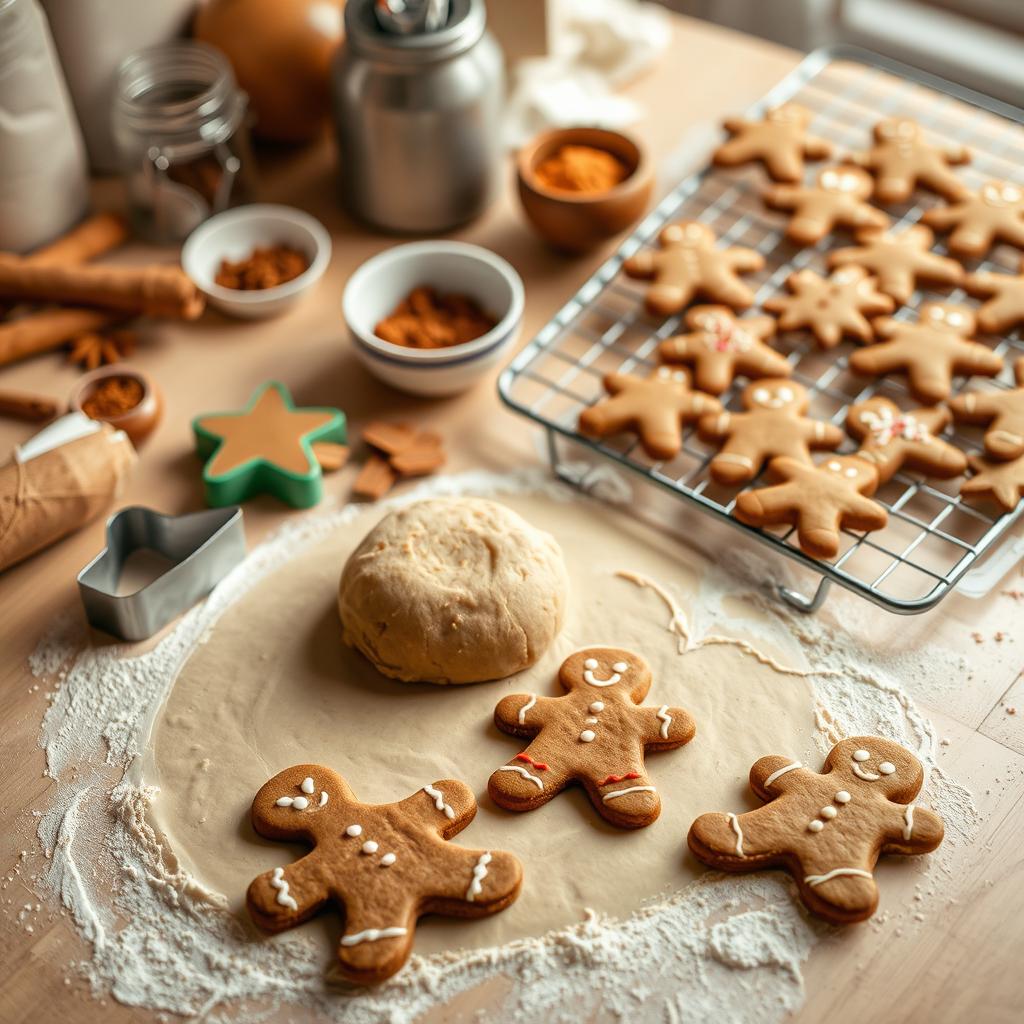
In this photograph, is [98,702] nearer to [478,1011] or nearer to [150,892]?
[150,892]

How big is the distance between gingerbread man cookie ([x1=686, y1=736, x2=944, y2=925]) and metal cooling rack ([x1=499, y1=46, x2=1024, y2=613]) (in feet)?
0.55

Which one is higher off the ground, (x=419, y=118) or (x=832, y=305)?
(x=419, y=118)

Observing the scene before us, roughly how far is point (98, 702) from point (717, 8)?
1.72 metres

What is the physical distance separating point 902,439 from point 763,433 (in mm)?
142

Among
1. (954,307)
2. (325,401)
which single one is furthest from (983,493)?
(325,401)

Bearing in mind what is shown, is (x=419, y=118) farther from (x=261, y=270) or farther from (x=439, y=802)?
(x=439, y=802)

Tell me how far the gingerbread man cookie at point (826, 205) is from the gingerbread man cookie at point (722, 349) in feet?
0.55

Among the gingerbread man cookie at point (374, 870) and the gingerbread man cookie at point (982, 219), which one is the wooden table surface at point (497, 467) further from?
the gingerbread man cookie at point (982, 219)

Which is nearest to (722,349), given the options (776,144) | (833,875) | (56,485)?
(776,144)

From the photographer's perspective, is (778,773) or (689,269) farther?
(689,269)

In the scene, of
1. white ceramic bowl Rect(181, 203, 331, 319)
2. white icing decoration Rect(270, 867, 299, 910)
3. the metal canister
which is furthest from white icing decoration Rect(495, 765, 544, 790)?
the metal canister

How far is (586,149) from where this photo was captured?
1.55m

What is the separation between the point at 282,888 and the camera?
959 millimetres

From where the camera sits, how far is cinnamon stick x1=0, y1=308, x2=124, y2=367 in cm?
143
